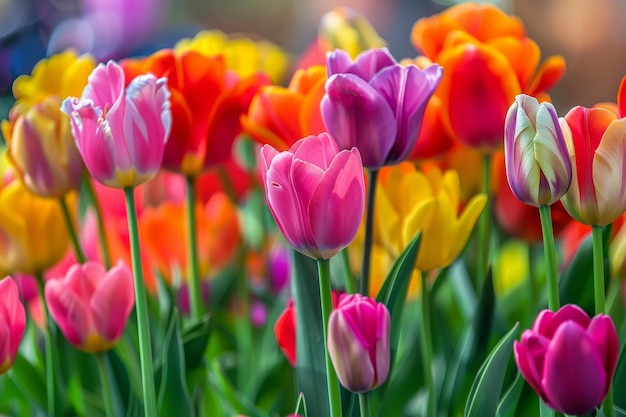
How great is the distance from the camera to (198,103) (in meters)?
0.38

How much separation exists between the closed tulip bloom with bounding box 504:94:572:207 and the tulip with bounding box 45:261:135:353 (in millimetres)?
164

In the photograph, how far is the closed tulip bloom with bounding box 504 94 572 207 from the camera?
0.82ft

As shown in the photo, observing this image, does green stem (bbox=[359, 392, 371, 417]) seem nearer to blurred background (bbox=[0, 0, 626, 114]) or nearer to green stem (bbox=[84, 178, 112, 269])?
green stem (bbox=[84, 178, 112, 269])

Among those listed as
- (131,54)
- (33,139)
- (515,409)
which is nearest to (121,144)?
(33,139)

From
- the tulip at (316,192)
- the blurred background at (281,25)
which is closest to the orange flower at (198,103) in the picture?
the tulip at (316,192)

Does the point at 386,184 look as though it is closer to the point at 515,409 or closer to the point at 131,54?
the point at 515,409

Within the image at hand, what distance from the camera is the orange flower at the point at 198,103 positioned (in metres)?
0.36

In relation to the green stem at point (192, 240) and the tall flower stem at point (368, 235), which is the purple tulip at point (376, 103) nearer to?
the tall flower stem at point (368, 235)

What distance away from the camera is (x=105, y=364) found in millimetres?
355

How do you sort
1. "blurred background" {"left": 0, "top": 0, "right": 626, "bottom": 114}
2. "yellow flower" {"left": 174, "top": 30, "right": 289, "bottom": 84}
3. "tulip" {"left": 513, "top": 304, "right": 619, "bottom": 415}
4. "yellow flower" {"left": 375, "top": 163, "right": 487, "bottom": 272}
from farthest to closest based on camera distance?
1. "blurred background" {"left": 0, "top": 0, "right": 626, "bottom": 114}
2. "yellow flower" {"left": 174, "top": 30, "right": 289, "bottom": 84}
3. "yellow flower" {"left": 375, "top": 163, "right": 487, "bottom": 272}
4. "tulip" {"left": 513, "top": 304, "right": 619, "bottom": 415}

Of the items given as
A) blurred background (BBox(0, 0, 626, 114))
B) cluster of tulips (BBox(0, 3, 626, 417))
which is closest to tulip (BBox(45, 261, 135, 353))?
cluster of tulips (BBox(0, 3, 626, 417))

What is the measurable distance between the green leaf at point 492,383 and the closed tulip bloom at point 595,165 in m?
0.06

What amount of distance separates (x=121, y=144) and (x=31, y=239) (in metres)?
0.12

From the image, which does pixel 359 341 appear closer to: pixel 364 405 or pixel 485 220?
pixel 364 405
